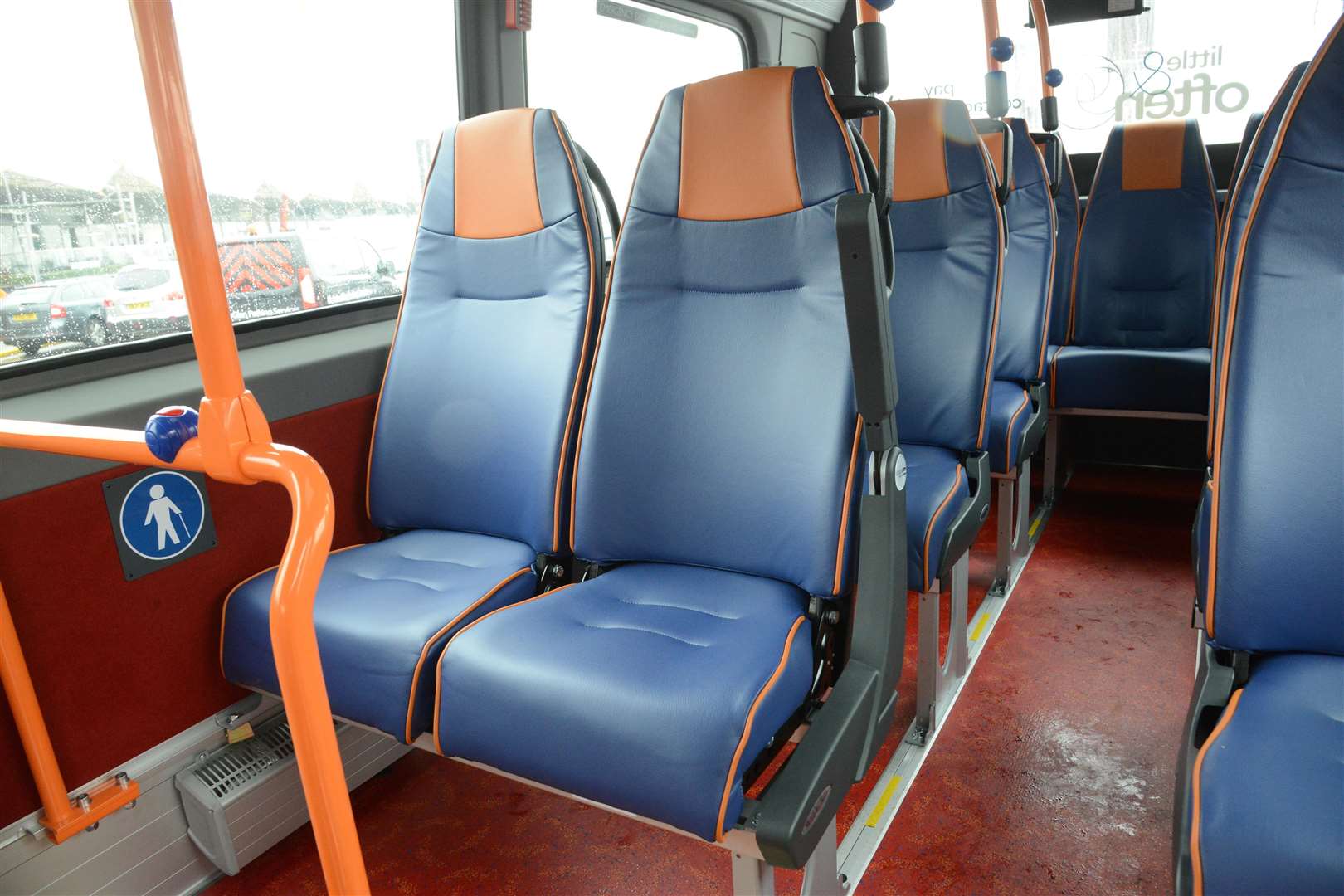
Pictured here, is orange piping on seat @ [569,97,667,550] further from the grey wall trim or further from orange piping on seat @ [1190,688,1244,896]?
orange piping on seat @ [1190,688,1244,896]

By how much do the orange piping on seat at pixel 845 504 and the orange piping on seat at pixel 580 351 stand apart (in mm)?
634

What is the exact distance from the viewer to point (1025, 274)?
10.7 feet

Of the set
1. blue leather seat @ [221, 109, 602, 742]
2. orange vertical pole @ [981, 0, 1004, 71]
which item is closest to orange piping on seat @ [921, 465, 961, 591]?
blue leather seat @ [221, 109, 602, 742]

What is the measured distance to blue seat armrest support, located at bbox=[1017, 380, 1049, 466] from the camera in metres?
2.84

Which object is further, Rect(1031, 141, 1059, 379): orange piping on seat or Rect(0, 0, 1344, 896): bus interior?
Rect(1031, 141, 1059, 379): orange piping on seat

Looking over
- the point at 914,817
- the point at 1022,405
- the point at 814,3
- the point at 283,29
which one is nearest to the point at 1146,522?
the point at 1022,405

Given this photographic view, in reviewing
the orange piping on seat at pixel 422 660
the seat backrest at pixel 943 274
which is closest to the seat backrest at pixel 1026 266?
the seat backrest at pixel 943 274

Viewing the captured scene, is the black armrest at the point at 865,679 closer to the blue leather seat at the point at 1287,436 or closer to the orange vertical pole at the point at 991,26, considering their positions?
the blue leather seat at the point at 1287,436

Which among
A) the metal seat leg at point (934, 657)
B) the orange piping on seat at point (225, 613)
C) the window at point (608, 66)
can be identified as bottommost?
the metal seat leg at point (934, 657)

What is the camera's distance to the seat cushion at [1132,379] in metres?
3.44

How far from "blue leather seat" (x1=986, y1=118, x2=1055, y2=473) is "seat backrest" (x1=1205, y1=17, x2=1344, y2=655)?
5.58 ft

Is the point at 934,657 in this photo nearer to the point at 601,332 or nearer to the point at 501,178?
the point at 601,332

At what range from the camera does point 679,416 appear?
1751 millimetres

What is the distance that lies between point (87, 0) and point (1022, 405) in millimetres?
2657
